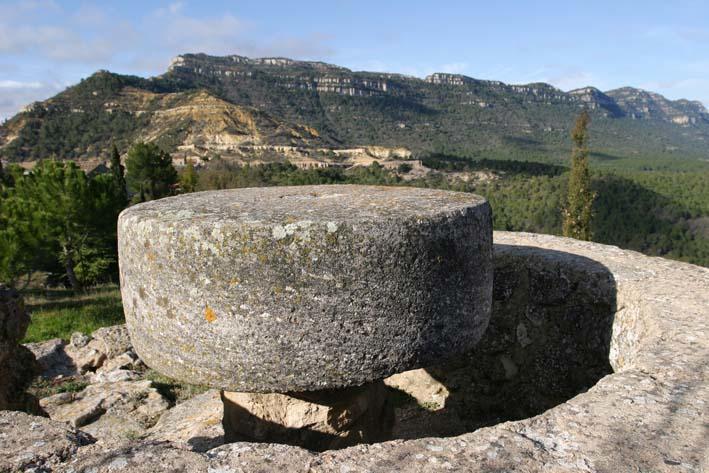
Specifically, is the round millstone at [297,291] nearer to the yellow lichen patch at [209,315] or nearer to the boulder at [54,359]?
the yellow lichen patch at [209,315]

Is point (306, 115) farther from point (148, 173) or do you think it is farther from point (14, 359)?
point (14, 359)

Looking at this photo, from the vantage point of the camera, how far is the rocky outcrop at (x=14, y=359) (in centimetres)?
489

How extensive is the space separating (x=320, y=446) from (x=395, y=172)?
54740 millimetres

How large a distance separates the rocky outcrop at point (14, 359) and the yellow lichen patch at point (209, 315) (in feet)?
9.28

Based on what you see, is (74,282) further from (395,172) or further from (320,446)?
(395,172)

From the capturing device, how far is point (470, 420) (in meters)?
6.14

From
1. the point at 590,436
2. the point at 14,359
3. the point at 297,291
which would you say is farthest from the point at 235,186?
the point at 590,436

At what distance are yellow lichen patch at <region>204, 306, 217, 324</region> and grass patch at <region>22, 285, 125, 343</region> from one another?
7.55 metres

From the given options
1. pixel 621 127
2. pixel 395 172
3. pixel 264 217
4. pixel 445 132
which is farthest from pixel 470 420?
pixel 621 127

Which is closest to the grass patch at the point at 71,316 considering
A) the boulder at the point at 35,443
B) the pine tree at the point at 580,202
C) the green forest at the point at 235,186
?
the green forest at the point at 235,186

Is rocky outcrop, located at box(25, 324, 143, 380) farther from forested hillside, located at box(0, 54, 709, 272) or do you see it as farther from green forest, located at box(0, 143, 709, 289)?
forested hillside, located at box(0, 54, 709, 272)

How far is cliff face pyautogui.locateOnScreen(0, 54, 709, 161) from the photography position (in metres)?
69.6

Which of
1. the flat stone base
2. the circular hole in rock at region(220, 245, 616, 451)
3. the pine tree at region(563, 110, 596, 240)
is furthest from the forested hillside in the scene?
the flat stone base

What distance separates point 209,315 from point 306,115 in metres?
110
